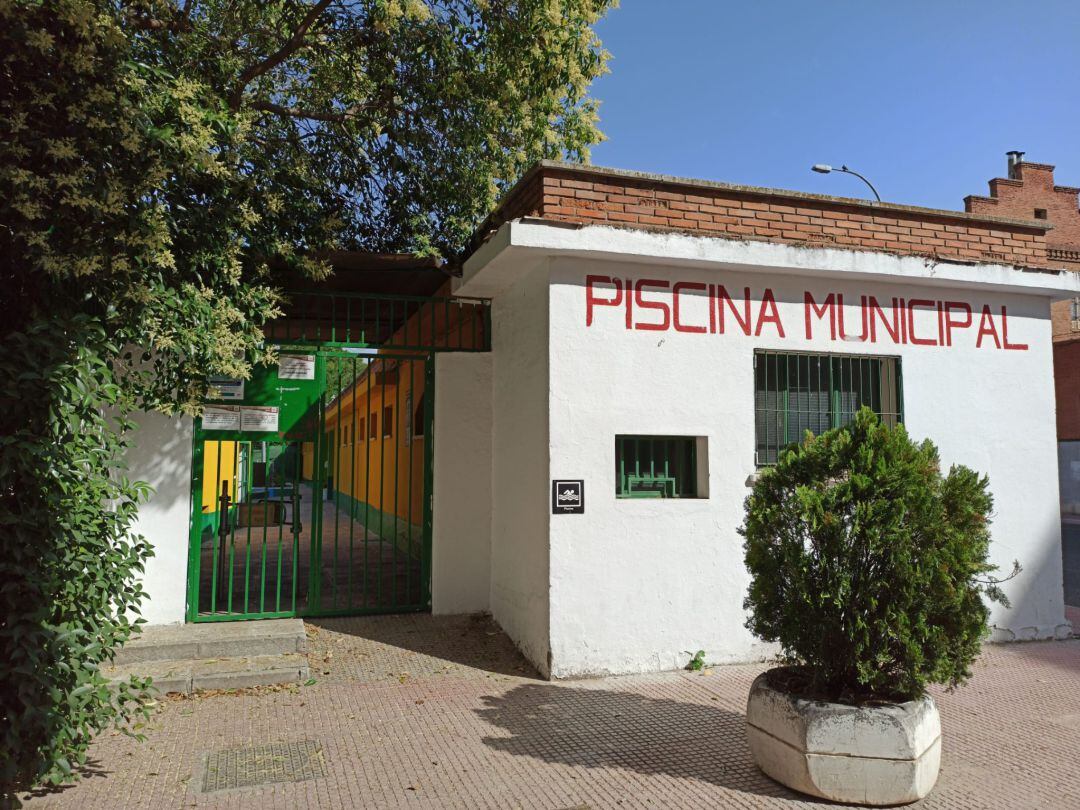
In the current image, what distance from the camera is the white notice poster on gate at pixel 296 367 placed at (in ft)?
23.7

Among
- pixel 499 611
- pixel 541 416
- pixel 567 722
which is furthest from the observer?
pixel 499 611

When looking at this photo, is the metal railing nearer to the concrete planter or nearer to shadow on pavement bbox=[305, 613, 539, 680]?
shadow on pavement bbox=[305, 613, 539, 680]

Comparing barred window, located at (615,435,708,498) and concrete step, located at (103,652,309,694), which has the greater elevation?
barred window, located at (615,435,708,498)

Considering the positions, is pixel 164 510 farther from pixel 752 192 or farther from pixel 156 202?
pixel 752 192

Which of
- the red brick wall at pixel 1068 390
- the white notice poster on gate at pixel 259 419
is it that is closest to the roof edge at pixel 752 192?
the white notice poster on gate at pixel 259 419

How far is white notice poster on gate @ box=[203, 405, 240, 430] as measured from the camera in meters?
6.96

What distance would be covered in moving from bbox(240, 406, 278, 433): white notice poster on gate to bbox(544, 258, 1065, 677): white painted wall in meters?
2.87

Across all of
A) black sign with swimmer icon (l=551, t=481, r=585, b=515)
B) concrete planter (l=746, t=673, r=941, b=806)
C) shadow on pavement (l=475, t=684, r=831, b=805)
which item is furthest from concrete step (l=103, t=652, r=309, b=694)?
concrete planter (l=746, t=673, r=941, b=806)

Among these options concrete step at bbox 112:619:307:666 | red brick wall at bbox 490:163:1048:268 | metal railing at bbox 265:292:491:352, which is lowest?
concrete step at bbox 112:619:307:666

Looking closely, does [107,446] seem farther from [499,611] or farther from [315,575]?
[499,611]

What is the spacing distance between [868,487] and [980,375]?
13.9 feet

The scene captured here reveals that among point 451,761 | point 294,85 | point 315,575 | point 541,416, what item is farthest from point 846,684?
point 294,85

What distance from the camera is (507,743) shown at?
4617 millimetres

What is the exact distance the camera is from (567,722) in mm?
4965
